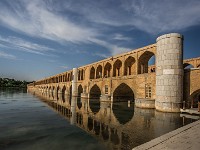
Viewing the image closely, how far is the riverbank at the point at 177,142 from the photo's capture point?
679 cm

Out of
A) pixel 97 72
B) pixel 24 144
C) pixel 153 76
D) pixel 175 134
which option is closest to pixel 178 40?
pixel 153 76

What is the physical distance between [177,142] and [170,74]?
12189mm

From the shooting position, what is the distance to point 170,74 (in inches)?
736

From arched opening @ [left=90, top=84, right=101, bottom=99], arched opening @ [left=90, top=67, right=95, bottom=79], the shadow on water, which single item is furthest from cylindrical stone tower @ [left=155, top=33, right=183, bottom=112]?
arched opening @ [left=90, top=67, right=95, bottom=79]

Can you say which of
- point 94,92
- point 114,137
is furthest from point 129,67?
point 114,137

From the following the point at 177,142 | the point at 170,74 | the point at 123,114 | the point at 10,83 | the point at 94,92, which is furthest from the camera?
the point at 10,83

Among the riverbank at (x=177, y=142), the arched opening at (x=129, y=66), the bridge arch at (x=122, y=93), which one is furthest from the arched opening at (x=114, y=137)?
the arched opening at (x=129, y=66)

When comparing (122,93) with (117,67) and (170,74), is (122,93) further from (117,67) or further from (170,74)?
(170,74)

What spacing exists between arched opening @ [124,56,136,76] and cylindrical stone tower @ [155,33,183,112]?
29.7ft

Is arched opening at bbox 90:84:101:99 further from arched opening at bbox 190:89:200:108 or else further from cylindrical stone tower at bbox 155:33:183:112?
arched opening at bbox 190:89:200:108

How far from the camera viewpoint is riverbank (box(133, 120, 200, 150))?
6793 mm

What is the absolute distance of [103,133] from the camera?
1060cm

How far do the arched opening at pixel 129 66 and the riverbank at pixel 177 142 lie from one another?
783 inches

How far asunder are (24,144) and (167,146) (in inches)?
241
